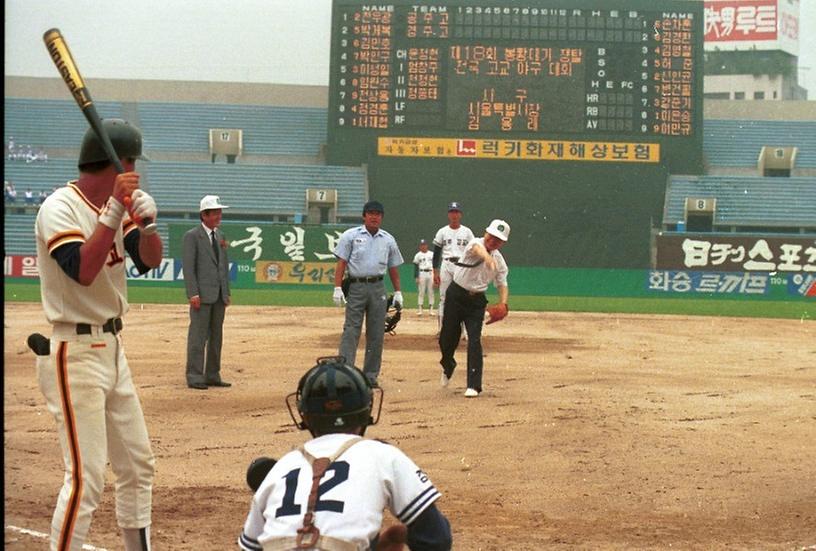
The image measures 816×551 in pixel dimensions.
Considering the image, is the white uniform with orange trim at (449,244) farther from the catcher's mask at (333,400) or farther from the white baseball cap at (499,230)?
the catcher's mask at (333,400)

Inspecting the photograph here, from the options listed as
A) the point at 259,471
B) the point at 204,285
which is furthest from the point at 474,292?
the point at 259,471

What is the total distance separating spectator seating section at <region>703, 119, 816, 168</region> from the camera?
153ft

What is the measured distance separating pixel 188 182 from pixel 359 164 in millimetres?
9283

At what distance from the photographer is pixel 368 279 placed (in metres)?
12.5

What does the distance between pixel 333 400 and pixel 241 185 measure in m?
39.8

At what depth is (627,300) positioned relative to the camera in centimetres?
3369

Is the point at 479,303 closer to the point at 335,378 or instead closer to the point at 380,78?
the point at 335,378

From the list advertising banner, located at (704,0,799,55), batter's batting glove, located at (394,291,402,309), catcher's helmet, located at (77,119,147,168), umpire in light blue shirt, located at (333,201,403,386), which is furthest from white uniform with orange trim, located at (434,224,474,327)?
advertising banner, located at (704,0,799,55)

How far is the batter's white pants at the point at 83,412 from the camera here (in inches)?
194

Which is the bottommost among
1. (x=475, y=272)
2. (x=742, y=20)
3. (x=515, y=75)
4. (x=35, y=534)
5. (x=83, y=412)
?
(x=35, y=534)

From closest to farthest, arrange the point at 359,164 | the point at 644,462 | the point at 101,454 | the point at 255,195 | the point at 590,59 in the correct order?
the point at 101,454, the point at 644,462, the point at 590,59, the point at 359,164, the point at 255,195

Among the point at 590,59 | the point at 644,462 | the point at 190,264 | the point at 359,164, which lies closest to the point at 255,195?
the point at 359,164

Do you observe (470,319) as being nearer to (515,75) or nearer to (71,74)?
(71,74)

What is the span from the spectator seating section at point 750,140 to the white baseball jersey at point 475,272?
118 feet
